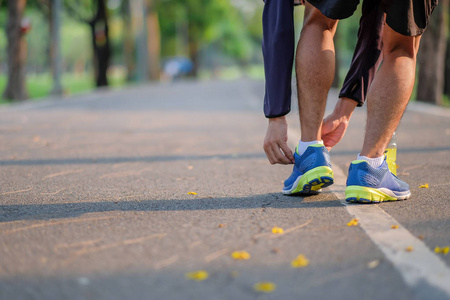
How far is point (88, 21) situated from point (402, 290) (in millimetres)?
32177

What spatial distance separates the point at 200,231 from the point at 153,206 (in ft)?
2.14

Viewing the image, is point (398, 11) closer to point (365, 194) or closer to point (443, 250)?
point (365, 194)

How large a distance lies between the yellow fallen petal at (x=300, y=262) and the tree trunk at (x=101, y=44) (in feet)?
91.7

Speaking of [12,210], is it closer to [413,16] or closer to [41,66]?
[413,16]

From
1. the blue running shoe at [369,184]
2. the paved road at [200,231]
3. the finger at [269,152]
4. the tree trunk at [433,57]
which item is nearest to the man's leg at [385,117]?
the blue running shoe at [369,184]

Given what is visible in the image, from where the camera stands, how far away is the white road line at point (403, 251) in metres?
2.08

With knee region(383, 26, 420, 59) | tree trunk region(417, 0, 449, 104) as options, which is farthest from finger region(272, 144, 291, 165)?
tree trunk region(417, 0, 449, 104)

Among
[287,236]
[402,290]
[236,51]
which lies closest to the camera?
[402,290]

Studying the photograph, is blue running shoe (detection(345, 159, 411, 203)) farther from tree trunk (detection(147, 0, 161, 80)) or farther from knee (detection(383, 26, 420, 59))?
tree trunk (detection(147, 0, 161, 80))

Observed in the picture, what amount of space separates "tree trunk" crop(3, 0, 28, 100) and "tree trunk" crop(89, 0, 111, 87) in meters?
11.8

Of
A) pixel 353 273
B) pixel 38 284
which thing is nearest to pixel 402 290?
pixel 353 273

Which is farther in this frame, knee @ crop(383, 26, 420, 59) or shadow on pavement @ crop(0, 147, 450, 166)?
shadow on pavement @ crop(0, 147, 450, 166)

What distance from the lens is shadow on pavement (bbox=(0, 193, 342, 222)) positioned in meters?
3.18

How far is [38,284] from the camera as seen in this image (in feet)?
6.81
